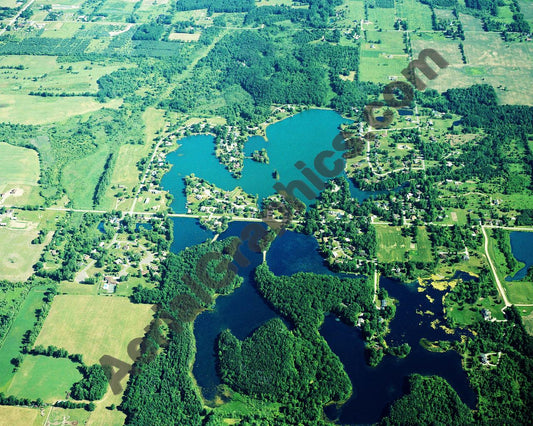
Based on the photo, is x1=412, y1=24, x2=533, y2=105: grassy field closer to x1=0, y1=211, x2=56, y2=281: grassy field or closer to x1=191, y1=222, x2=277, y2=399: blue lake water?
x1=191, y1=222, x2=277, y2=399: blue lake water

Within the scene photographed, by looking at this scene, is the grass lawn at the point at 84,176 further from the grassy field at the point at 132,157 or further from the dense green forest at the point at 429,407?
the dense green forest at the point at 429,407

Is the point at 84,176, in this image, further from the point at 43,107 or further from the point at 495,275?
the point at 495,275

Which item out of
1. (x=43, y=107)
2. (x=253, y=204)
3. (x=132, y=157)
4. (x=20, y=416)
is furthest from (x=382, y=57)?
(x=20, y=416)

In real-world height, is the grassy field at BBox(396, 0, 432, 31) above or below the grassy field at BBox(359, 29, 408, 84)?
above

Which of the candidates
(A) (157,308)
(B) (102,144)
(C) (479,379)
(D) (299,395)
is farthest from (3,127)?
(C) (479,379)

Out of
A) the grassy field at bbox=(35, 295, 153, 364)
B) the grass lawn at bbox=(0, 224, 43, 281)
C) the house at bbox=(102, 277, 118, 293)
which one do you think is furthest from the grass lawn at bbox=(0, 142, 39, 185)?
the grassy field at bbox=(35, 295, 153, 364)

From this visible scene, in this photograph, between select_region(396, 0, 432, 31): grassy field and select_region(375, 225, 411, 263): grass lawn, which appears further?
select_region(396, 0, 432, 31): grassy field

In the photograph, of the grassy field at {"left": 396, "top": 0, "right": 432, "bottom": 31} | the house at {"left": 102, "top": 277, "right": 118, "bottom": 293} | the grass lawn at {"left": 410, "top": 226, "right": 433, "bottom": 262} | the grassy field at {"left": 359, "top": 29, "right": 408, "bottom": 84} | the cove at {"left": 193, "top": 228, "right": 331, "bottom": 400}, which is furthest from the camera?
the grassy field at {"left": 396, "top": 0, "right": 432, "bottom": 31}

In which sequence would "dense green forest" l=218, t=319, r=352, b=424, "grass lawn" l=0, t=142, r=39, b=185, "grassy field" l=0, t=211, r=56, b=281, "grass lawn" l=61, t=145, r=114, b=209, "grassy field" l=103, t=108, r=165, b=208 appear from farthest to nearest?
"grass lawn" l=0, t=142, r=39, b=185 < "grassy field" l=103, t=108, r=165, b=208 < "grass lawn" l=61, t=145, r=114, b=209 < "grassy field" l=0, t=211, r=56, b=281 < "dense green forest" l=218, t=319, r=352, b=424
